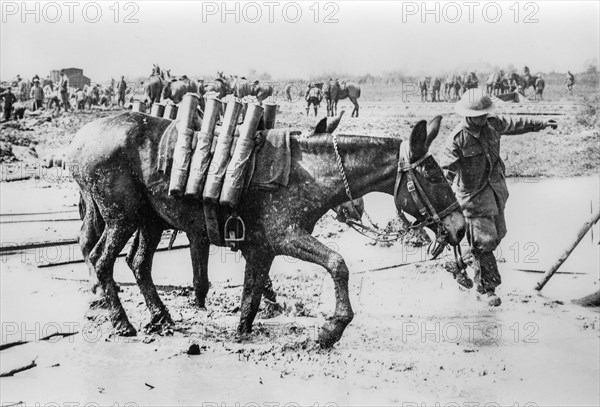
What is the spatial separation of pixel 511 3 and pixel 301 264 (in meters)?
4.38

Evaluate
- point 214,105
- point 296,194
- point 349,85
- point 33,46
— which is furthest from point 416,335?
point 349,85

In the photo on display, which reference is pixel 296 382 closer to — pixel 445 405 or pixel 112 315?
pixel 445 405

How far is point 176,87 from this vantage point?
16500 millimetres

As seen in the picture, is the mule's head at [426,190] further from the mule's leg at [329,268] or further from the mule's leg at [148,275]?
the mule's leg at [148,275]

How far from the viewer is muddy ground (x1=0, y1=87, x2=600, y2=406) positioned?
20.2ft

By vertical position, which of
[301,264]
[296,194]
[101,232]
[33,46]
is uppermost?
[33,46]

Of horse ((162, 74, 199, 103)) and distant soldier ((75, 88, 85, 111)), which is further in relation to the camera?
distant soldier ((75, 88, 85, 111))

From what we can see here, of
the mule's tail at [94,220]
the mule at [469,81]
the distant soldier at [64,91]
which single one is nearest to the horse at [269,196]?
the mule's tail at [94,220]

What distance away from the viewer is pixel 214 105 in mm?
6918

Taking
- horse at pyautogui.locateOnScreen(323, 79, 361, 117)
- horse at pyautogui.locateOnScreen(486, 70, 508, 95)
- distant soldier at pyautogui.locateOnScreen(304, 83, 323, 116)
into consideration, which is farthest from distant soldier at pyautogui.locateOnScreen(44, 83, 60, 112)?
horse at pyautogui.locateOnScreen(486, 70, 508, 95)

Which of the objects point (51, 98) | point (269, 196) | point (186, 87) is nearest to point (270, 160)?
point (269, 196)

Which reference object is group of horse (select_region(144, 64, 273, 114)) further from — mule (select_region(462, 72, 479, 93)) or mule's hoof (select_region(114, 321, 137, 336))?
mule's hoof (select_region(114, 321, 137, 336))

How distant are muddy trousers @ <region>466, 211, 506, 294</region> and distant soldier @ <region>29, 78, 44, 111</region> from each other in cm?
1613

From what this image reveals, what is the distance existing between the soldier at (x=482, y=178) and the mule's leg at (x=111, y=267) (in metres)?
3.42
